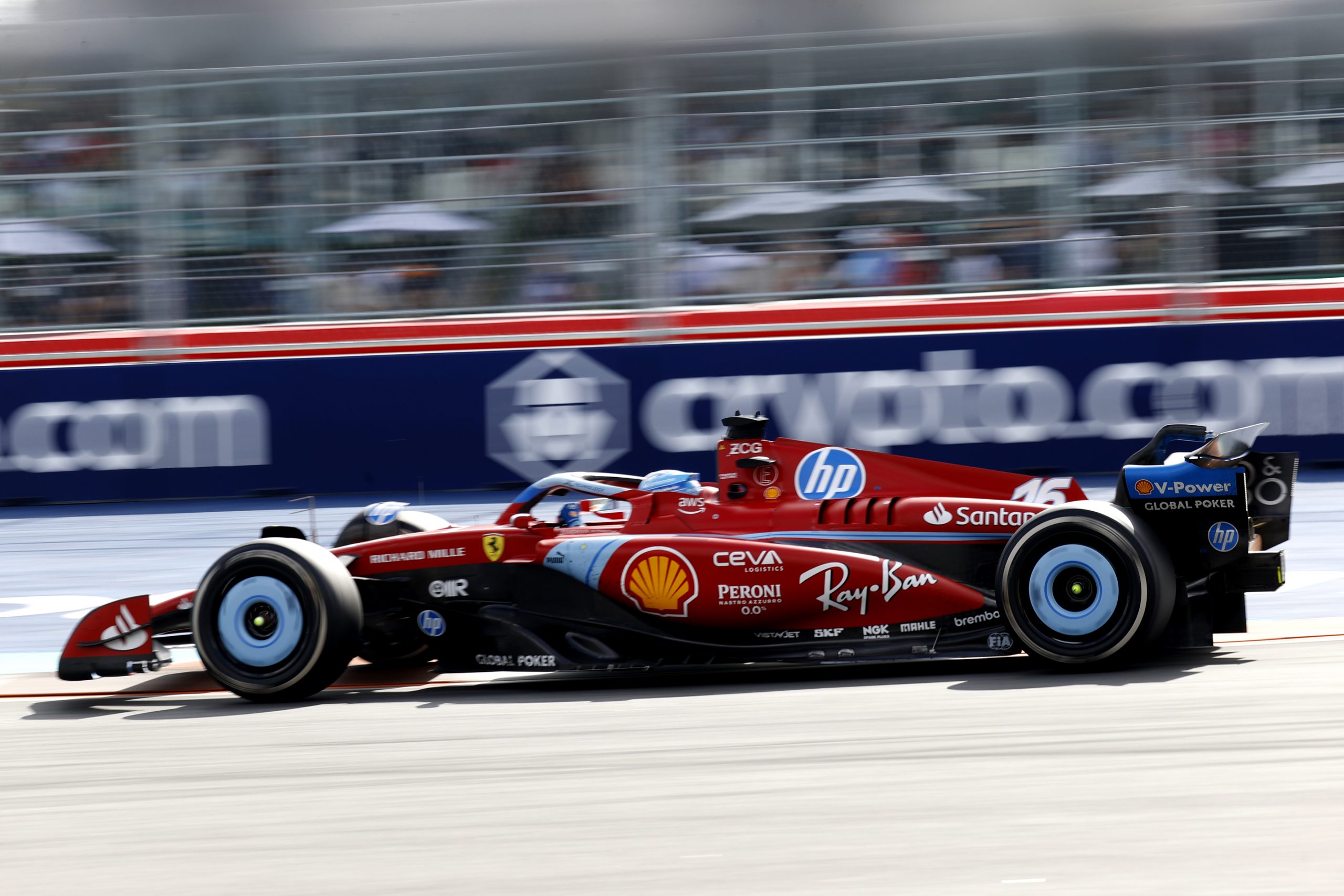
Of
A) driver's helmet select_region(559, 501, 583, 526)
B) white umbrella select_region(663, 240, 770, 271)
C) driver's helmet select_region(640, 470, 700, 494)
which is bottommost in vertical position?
driver's helmet select_region(559, 501, 583, 526)

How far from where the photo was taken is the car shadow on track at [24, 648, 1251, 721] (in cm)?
514

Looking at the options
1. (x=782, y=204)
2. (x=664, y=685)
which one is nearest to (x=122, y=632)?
(x=664, y=685)

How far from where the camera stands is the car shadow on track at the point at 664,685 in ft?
16.9

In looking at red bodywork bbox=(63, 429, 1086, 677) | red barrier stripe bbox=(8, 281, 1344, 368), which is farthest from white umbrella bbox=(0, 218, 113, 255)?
red bodywork bbox=(63, 429, 1086, 677)

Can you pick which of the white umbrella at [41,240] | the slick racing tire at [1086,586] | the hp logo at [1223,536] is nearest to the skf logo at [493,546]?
the slick racing tire at [1086,586]

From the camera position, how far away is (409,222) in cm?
1231

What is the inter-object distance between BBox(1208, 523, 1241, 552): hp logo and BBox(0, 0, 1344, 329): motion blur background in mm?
6228

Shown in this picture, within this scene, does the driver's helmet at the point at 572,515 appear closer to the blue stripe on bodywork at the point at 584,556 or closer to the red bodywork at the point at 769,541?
the red bodywork at the point at 769,541

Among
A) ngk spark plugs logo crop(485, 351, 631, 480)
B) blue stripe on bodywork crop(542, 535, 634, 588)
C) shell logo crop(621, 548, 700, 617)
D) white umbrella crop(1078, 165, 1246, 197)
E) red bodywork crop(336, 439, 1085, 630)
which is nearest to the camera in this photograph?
red bodywork crop(336, 439, 1085, 630)

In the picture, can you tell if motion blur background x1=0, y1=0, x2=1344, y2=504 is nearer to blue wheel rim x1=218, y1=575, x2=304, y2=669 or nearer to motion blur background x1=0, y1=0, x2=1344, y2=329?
motion blur background x1=0, y1=0, x2=1344, y2=329

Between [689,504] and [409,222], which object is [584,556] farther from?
[409,222]

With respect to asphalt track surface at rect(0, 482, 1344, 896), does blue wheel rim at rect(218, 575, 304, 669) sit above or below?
above

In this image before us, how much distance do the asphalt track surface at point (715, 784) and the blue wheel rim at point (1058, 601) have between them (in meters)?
0.19

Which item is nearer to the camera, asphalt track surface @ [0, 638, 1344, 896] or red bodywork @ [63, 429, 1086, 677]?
asphalt track surface @ [0, 638, 1344, 896]
